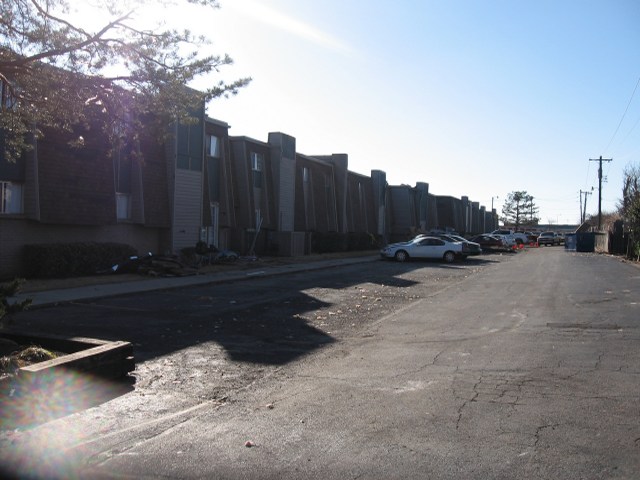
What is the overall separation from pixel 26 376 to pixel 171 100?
4136mm

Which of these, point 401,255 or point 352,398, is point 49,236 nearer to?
point 352,398

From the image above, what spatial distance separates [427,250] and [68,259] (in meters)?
20.7

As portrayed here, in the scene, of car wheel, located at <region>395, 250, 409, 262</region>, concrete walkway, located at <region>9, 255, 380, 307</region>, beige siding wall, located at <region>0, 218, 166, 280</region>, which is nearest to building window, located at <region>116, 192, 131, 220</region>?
beige siding wall, located at <region>0, 218, 166, 280</region>

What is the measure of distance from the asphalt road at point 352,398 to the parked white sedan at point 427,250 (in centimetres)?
2089

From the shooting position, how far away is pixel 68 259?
61.8 feet

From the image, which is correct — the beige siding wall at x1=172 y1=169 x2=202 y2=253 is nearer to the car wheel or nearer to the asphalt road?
the asphalt road

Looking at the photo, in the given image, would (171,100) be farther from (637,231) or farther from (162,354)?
(637,231)

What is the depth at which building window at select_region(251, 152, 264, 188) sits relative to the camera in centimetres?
3438

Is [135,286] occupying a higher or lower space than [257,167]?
lower

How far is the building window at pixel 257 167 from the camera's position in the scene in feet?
113

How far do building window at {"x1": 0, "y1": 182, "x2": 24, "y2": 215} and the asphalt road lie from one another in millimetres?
7072

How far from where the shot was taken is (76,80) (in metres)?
7.90

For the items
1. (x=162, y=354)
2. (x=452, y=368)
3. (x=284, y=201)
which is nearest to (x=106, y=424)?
(x=162, y=354)

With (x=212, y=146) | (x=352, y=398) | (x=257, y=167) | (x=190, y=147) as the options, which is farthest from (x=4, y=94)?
(x=257, y=167)
